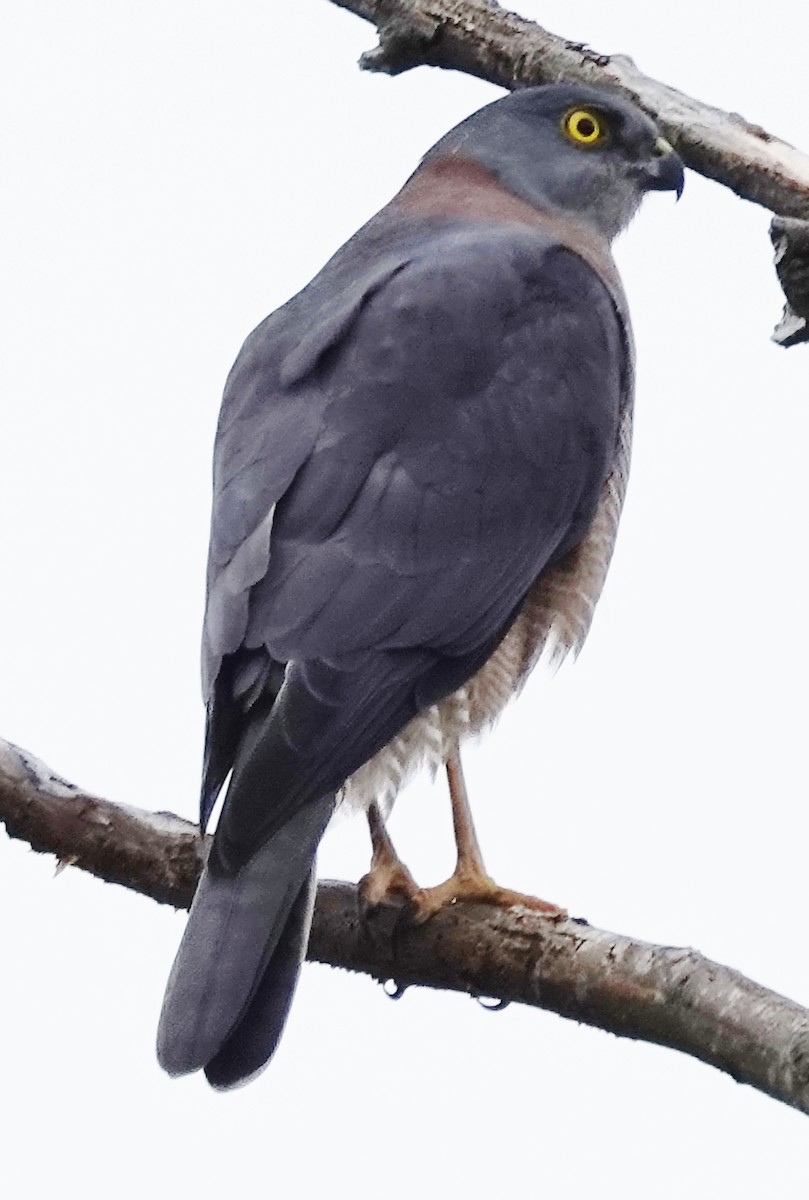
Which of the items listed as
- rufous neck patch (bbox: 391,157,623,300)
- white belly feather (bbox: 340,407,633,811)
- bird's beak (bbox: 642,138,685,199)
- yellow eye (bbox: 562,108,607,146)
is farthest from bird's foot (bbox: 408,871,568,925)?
yellow eye (bbox: 562,108,607,146)

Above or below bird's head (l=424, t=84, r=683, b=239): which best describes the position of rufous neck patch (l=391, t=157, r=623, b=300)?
below

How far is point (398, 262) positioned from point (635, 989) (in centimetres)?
198

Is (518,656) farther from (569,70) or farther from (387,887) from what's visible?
(569,70)

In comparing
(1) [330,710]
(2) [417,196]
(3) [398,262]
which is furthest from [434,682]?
(2) [417,196]

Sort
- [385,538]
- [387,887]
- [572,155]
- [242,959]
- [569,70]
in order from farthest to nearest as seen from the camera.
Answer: [572,155], [569,70], [387,887], [385,538], [242,959]

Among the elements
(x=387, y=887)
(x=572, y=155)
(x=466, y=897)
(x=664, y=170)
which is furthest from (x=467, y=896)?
(x=572, y=155)

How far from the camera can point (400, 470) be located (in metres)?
4.44

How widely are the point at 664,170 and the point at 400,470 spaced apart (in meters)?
1.51

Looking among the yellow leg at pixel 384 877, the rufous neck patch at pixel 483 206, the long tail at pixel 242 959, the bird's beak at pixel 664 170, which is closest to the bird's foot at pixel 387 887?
the yellow leg at pixel 384 877

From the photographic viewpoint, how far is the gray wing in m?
4.11

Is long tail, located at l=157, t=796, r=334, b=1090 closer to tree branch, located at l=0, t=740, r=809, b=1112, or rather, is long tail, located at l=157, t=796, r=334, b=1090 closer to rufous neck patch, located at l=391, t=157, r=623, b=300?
tree branch, located at l=0, t=740, r=809, b=1112

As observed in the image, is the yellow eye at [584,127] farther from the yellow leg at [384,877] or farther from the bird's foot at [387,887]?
the bird's foot at [387,887]

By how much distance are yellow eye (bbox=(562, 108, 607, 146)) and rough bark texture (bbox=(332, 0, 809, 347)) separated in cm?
11

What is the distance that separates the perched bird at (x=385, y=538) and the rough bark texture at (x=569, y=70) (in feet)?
0.25
